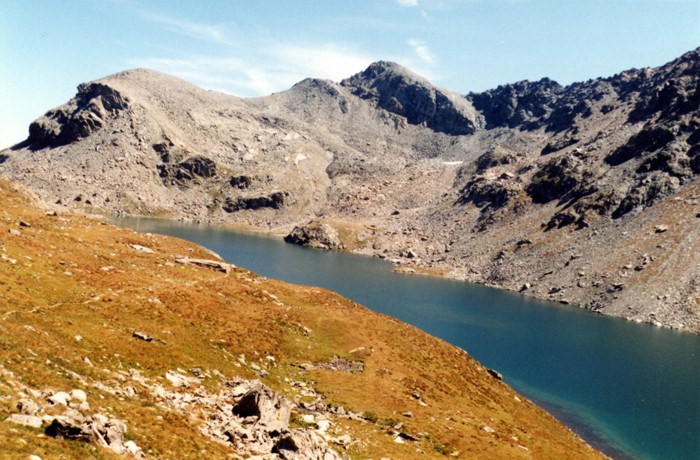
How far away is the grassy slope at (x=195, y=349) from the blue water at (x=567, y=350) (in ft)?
63.4

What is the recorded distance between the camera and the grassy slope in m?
23.7

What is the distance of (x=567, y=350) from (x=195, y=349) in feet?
298

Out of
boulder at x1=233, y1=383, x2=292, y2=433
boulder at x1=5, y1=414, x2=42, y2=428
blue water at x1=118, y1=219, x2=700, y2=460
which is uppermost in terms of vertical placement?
boulder at x1=5, y1=414, x2=42, y2=428

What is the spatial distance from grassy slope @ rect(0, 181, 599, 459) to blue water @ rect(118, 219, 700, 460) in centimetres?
1931

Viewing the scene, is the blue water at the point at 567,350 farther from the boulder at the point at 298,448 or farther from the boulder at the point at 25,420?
the boulder at the point at 25,420

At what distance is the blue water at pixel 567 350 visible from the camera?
2554 inches

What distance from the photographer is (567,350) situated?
102500 mm

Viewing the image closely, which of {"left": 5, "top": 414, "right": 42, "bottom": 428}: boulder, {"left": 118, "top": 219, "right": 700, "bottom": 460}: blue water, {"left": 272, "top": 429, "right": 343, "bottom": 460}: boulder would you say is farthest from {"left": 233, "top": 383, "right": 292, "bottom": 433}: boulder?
{"left": 118, "top": 219, "right": 700, "bottom": 460}: blue water

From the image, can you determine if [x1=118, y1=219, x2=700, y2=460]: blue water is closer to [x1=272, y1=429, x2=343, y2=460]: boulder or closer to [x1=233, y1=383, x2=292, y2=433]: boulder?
[x1=233, y1=383, x2=292, y2=433]: boulder

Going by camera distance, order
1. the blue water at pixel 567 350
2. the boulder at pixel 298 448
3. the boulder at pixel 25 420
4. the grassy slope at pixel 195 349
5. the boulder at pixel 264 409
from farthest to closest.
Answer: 1. the blue water at pixel 567 350
2. the boulder at pixel 264 409
3. the boulder at pixel 298 448
4. the grassy slope at pixel 195 349
5. the boulder at pixel 25 420

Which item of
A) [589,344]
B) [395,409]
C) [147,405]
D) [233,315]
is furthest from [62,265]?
[589,344]

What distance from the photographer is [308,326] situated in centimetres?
5522

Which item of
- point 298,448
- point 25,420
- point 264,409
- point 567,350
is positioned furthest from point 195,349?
point 567,350

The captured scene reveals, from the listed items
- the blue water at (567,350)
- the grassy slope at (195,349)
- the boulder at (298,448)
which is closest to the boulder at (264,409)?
the boulder at (298,448)
